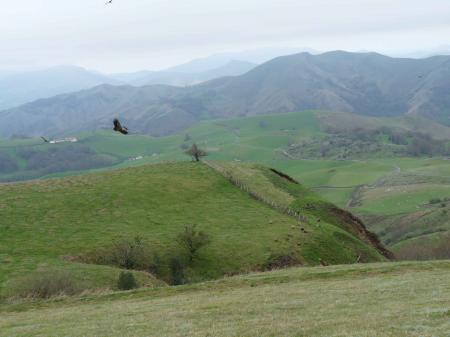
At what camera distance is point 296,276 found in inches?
1569

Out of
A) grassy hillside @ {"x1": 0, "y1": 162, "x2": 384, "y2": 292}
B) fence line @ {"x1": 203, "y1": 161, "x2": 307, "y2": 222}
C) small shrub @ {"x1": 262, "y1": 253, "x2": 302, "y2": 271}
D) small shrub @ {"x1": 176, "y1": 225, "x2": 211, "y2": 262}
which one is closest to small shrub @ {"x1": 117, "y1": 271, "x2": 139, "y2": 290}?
grassy hillside @ {"x1": 0, "y1": 162, "x2": 384, "y2": 292}

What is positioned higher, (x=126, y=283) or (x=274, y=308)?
(x=274, y=308)

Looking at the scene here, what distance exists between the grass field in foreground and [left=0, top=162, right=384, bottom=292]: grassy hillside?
1405 cm

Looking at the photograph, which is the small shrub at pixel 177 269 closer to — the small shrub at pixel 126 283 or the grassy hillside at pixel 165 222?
the grassy hillside at pixel 165 222

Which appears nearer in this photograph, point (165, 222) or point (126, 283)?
point (126, 283)

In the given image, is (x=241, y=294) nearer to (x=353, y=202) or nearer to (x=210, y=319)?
(x=210, y=319)

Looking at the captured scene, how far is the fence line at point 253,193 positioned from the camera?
254 feet

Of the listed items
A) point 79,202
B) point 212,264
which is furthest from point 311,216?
point 79,202

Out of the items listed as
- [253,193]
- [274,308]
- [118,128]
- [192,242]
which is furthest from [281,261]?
[118,128]

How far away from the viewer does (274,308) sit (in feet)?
88.1

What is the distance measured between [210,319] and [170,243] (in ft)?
126

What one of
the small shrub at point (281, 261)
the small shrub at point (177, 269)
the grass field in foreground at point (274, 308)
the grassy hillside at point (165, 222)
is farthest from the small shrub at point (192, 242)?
the grass field in foreground at point (274, 308)

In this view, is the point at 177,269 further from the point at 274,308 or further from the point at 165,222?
the point at 274,308

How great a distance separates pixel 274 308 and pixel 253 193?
58.8 meters
